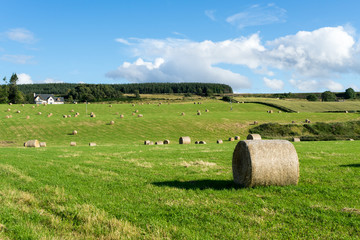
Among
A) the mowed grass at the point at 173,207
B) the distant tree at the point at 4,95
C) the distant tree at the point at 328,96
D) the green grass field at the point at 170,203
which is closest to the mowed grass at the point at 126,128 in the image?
the green grass field at the point at 170,203

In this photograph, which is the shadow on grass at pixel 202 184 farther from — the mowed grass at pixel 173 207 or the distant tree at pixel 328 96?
the distant tree at pixel 328 96

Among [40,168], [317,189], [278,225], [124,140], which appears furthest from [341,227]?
[124,140]

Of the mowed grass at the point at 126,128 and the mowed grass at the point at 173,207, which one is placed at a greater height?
the mowed grass at the point at 173,207

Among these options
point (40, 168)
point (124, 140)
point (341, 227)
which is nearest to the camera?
point (341, 227)

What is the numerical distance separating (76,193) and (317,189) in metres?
8.89

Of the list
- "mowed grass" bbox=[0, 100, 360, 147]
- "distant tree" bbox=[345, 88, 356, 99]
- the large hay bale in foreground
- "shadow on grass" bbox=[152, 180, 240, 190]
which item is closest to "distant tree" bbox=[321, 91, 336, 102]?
"distant tree" bbox=[345, 88, 356, 99]

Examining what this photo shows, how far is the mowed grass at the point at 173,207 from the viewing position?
23.6 feet

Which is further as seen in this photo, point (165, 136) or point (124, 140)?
point (165, 136)

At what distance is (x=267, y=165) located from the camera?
11.0 metres

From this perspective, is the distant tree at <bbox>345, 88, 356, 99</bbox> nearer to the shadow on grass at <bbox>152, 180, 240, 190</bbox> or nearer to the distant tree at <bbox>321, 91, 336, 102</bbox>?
the distant tree at <bbox>321, 91, 336, 102</bbox>

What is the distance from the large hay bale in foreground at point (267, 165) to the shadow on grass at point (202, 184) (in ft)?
1.50

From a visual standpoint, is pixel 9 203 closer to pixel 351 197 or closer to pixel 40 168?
pixel 40 168

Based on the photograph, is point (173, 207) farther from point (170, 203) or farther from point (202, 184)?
point (202, 184)

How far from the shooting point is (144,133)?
2108 inches
